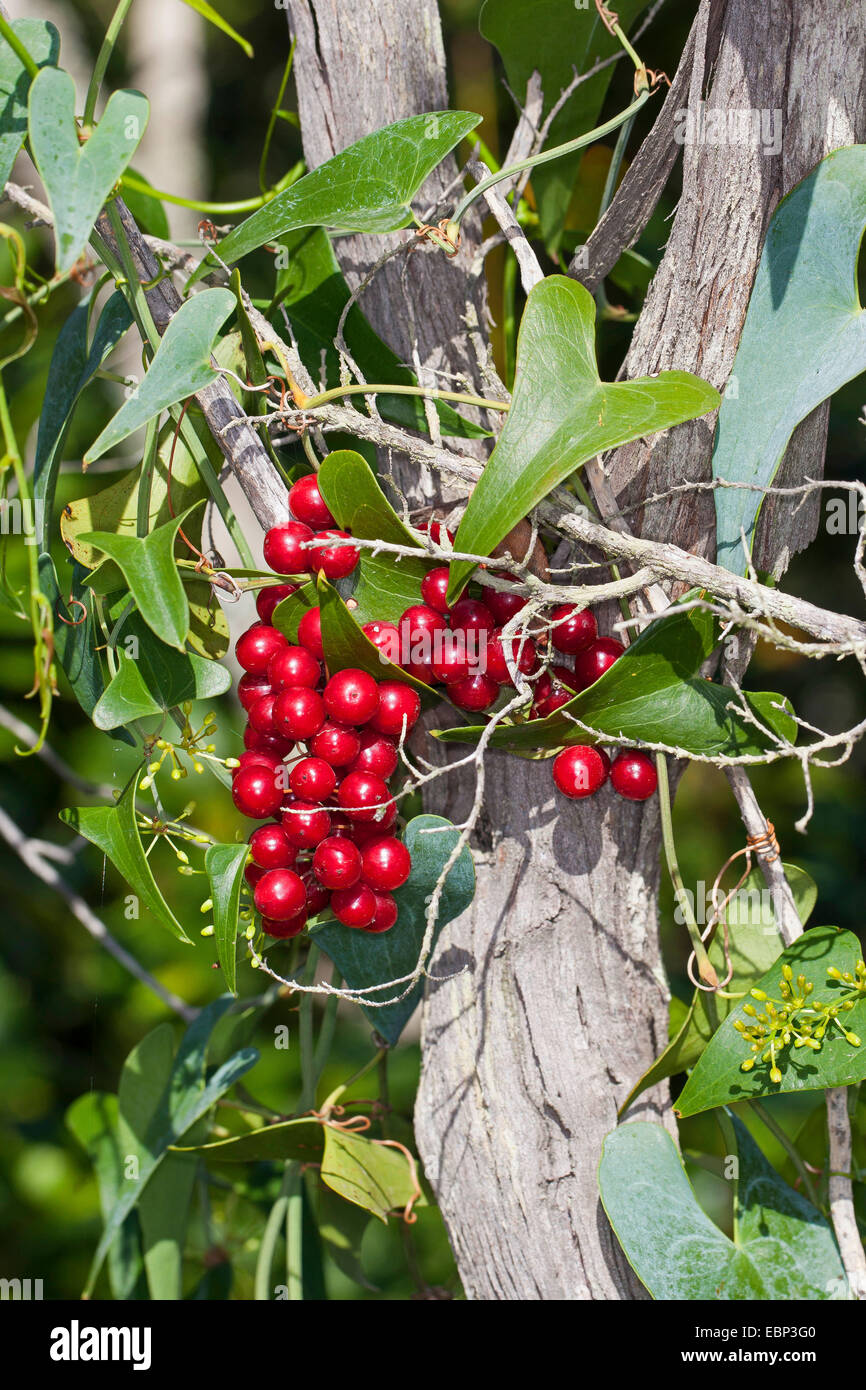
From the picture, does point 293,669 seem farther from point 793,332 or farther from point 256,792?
point 793,332

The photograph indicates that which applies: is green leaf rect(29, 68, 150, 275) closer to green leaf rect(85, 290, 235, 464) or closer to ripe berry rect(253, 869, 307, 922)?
green leaf rect(85, 290, 235, 464)

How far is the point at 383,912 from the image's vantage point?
0.50 metres

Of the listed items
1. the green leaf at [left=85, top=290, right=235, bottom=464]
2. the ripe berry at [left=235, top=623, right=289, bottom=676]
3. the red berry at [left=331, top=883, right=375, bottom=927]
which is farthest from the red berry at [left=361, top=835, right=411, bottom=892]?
the green leaf at [left=85, top=290, right=235, bottom=464]

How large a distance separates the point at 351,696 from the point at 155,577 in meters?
0.10

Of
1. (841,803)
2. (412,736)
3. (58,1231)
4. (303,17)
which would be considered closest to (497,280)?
(303,17)

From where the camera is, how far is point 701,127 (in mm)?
512

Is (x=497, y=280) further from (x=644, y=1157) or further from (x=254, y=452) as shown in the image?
(x=644, y=1157)

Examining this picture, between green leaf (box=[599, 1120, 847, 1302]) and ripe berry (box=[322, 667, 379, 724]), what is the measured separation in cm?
28

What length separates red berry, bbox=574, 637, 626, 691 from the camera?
51cm

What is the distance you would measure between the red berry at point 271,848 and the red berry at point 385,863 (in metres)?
0.04

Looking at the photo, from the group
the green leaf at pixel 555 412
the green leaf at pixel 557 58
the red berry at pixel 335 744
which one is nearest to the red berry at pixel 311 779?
the red berry at pixel 335 744

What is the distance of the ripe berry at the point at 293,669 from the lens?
1.59 feet

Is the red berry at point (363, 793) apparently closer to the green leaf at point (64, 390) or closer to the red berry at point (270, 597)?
the red berry at point (270, 597)

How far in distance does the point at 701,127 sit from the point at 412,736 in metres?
0.36
